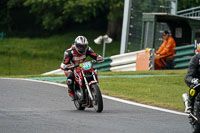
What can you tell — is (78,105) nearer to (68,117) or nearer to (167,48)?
(68,117)

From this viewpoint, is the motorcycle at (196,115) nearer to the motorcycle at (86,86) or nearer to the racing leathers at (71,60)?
the motorcycle at (86,86)

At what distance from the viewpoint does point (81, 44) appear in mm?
12133

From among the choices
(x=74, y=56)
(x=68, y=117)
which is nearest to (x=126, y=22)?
(x=74, y=56)

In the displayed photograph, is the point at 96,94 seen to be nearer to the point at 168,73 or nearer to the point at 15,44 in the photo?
the point at 168,73

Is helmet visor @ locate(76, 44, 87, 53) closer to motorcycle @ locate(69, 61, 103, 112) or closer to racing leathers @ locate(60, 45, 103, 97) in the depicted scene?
racing leathers @ locate(60, 45, 103, 97)

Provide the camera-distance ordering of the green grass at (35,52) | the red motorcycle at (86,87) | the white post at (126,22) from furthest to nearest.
Result: the green grass at (35,52)
the white post at (126,22)
the red motorcycle at (86,87)

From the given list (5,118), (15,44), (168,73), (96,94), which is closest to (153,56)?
(168,73)

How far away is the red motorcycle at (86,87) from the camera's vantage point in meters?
11.5

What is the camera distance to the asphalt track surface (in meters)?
9.21

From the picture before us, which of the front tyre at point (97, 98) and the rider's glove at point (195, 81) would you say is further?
the front tyre at point (97, 98)

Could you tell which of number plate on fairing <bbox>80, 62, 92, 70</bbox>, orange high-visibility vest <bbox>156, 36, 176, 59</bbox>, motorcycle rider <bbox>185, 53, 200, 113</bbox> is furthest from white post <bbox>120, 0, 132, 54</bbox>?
motorcycle rider <bbox>185, 53, 200, 113</bbox>

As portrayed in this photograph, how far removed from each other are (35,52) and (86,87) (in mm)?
23859

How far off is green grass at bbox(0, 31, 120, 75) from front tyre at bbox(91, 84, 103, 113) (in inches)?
676

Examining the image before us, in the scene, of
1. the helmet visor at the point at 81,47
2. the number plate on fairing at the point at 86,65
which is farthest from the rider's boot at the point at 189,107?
the helmet visor at the point at 81,47
